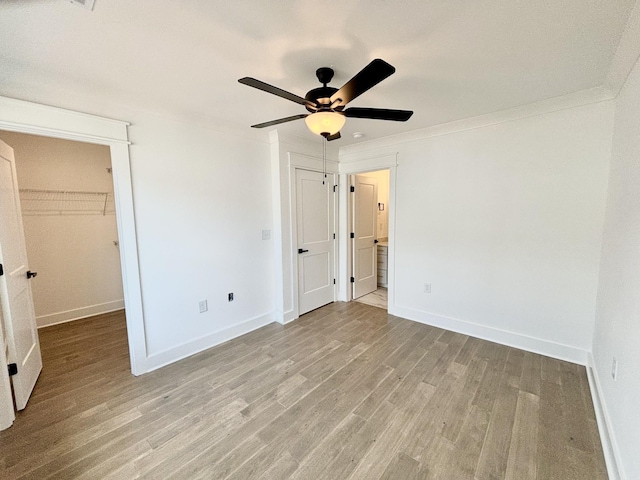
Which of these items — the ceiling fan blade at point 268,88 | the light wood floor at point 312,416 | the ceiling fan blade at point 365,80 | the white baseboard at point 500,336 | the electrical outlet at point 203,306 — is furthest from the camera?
the electrical outlet at point 203,306

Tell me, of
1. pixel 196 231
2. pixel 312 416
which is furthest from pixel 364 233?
pixel 312 416

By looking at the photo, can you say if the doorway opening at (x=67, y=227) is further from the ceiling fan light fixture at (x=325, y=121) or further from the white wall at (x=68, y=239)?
the ceiling fan light fixture at (x=325, y=121)

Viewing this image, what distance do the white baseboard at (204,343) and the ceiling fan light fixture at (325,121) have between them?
246 centimetres

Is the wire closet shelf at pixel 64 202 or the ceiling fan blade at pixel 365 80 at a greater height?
the ceiling fan blade at pixel 365 80

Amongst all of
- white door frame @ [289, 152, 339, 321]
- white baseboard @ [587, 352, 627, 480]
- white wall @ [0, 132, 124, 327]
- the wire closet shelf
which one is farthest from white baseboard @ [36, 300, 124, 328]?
white baseboard @ [587, 352, 627, 480]

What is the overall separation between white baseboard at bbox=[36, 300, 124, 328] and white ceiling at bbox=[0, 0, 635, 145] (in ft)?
9.77

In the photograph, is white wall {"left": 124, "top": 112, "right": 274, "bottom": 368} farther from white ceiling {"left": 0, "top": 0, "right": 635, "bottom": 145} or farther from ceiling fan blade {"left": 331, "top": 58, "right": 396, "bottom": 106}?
ceiling fan blade {"left": 331, "top": 58, "right": 396, "bottom": 106}

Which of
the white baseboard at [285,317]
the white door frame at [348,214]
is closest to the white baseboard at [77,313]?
the white baseboard at [285,317]

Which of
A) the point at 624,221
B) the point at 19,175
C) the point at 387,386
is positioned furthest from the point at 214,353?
the point at 624,221

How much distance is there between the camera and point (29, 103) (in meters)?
1.87

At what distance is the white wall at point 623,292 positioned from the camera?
132cm

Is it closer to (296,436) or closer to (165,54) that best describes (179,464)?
(296,436)

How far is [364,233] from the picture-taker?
14.8ft

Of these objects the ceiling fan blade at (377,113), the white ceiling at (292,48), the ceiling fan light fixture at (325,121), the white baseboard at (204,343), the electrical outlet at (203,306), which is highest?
the white ceiling at (292,48)
